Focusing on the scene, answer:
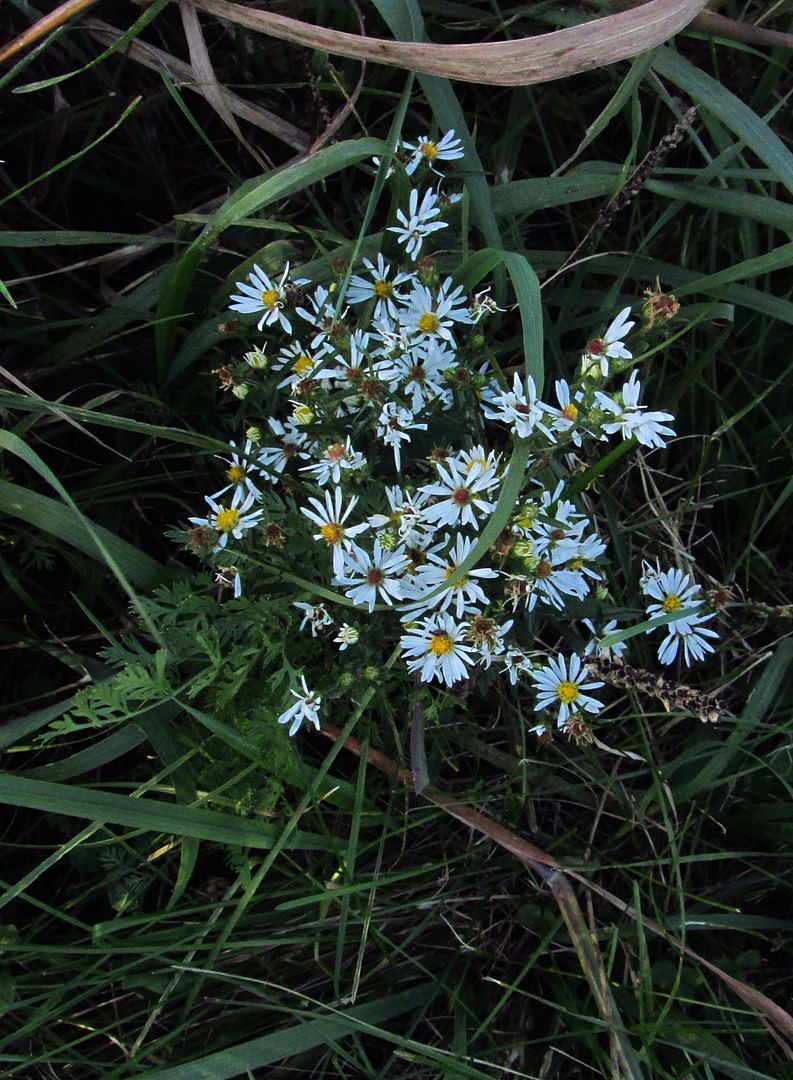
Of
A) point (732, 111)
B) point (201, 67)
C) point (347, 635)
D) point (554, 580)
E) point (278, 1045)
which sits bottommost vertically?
point (278, 1045)

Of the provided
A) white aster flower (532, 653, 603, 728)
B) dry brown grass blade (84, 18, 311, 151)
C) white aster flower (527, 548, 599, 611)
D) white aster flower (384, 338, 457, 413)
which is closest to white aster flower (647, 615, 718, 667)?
white aster flower (532, 653, 603, 728)

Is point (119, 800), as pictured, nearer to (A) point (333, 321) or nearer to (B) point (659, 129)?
(A) point (333, 321)

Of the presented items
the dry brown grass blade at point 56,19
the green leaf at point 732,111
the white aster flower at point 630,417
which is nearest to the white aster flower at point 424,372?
the white aster flower at point 630,417

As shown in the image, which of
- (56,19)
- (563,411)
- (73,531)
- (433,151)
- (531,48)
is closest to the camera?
(531,48)

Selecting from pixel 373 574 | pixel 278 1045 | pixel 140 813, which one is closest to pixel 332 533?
pixel 373 574

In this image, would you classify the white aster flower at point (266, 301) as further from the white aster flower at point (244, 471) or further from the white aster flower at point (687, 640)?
the white aster flower at point (687, 640)

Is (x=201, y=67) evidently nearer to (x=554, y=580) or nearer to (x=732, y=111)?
(x=732, y=111)
